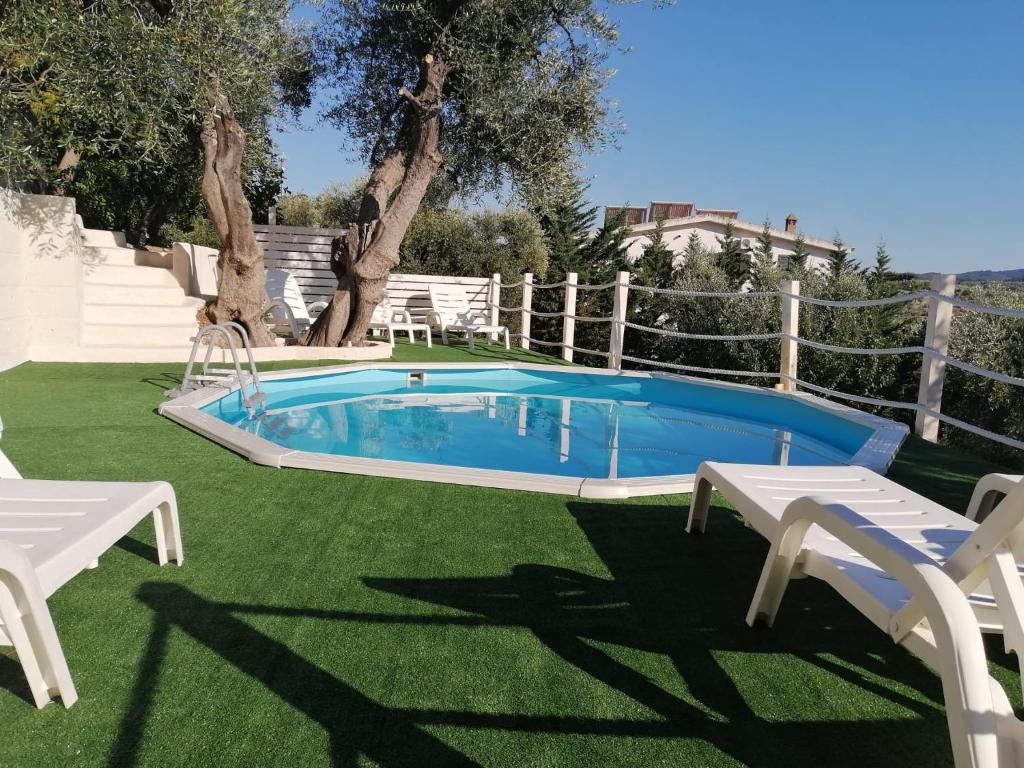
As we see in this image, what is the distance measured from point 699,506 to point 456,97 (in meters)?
8.79

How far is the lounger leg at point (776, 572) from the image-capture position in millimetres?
1973

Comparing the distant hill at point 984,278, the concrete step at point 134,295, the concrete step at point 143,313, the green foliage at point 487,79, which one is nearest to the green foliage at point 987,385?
the distant hill at point 984,278

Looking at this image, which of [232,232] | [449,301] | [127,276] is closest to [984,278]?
[449,301]

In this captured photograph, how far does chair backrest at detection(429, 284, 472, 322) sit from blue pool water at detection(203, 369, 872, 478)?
124 inches

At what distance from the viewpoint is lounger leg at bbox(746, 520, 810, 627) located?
1.97 m

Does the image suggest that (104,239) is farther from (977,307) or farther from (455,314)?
(977,307)

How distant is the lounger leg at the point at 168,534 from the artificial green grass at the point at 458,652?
0.24 ft

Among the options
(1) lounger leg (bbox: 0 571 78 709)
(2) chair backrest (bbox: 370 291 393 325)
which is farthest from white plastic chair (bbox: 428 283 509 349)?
(1) lounger leg (bbox: 0 571 78 709)

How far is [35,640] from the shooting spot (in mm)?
1690

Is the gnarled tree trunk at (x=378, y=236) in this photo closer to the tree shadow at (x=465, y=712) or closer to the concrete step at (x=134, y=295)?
the concrete step at (x=134, y=295)

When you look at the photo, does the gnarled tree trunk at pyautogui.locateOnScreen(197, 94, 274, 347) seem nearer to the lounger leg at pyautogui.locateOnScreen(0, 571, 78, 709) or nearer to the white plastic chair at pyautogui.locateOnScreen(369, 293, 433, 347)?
the white plastic chair at pyautogui.locateOnScreen(369, 293, 433, 347)

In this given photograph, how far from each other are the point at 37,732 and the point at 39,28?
625 cm

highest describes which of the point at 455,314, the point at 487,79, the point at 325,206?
the point at 487,79

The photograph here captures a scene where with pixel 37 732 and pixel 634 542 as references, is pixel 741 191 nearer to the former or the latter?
pixel 634 542
